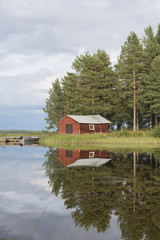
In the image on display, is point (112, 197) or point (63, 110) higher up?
point (63, 110)

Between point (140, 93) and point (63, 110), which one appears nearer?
point (140, 93)

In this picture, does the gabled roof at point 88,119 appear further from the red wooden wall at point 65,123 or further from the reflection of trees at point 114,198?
the reflection of trees at point 114,198

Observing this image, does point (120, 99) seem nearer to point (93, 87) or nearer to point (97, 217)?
point (93, 87)

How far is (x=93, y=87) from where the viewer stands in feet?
213

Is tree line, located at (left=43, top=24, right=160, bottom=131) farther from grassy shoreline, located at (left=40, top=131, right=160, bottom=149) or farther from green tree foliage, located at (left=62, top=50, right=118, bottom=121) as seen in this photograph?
grassy shoreline, located at (left=40, top=131, right=160, bottom=149)

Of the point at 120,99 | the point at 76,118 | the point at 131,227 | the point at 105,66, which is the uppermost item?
the point at 105,66

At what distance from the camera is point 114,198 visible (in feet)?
34.6

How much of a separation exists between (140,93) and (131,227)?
53.4 m

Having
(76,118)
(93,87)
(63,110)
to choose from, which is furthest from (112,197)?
(63,110)

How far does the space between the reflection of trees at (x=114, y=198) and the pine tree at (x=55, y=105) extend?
2310 inches

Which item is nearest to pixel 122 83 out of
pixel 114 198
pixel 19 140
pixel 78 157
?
pixel 19 140

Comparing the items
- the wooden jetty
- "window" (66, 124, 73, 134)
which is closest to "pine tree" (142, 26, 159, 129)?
"window" (66, 124, 73, 134)

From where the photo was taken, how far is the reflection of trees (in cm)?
778

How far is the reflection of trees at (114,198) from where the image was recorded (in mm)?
7781
